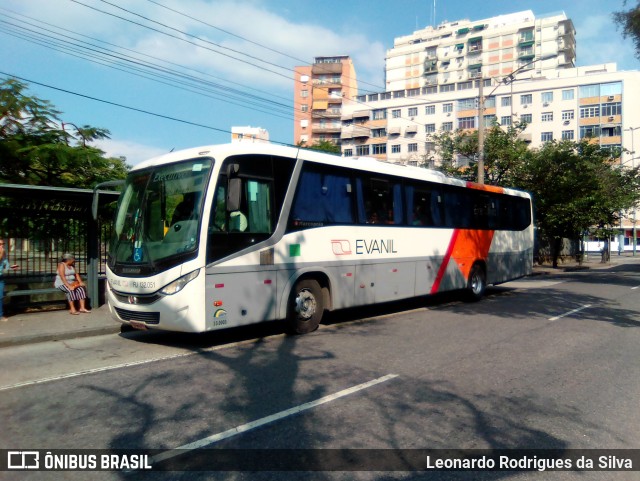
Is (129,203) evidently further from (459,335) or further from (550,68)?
(550,68)

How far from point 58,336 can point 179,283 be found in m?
3.22

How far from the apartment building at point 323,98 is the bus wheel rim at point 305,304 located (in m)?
74.4

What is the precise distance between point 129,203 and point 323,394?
4.82 m

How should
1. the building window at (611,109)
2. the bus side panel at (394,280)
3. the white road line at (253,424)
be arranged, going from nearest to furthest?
the white road line at (253,424)
the bus side panel at (394,280)
the building window at (611,109)

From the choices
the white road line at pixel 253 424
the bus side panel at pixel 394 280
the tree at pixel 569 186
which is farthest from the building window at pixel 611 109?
the white road line at pixel 253 424

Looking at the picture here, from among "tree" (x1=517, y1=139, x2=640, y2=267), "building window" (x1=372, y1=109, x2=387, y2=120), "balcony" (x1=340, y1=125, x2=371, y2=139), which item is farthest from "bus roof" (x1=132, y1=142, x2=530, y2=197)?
"balcony" (x1=340, y1=125, x2=371, y2=139)

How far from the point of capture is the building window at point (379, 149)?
249 feet

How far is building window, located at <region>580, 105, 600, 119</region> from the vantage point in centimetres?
6278

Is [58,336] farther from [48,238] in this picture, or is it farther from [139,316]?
[48,238]

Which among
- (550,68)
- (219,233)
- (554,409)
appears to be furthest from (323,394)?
(550,68)

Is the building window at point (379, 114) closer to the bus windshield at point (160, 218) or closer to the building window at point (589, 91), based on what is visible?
the building window at point (589, 91)

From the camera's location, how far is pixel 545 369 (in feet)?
20.9

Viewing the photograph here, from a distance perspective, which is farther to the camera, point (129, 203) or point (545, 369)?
point (129, 203)

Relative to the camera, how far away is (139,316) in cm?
736
